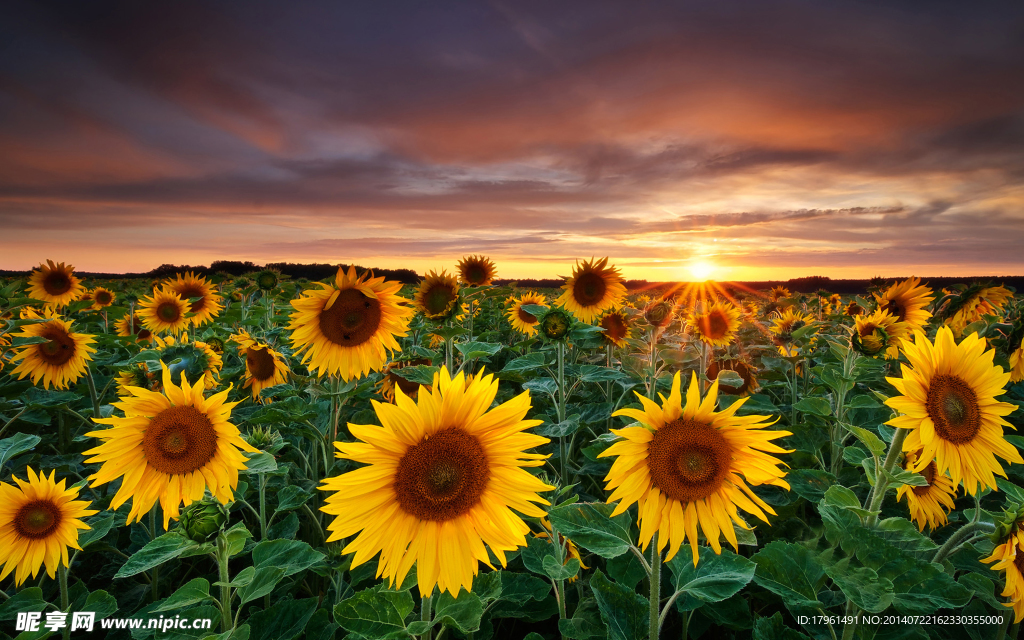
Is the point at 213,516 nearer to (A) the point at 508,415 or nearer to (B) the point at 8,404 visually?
(A) the point at 508,415

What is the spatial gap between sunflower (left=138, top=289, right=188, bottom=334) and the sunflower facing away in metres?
6.93

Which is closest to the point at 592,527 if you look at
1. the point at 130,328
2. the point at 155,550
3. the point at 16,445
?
the point at 155,550

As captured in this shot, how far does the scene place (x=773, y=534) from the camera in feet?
10.8

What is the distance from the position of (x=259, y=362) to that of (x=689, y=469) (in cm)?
439

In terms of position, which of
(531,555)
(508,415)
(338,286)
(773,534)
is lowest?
(773,534)

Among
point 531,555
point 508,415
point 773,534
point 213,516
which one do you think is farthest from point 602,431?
point 213,516

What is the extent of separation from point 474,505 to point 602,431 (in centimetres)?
313

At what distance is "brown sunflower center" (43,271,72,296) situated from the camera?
7844 mm

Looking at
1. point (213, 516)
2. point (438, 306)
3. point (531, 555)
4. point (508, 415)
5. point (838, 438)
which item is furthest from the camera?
point (438, 306)

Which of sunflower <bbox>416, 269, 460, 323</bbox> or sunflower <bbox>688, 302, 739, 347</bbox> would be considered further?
sunflower <bbox>688, 302, 739, 347</bbox>

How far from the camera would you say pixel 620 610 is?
2129 millimetres

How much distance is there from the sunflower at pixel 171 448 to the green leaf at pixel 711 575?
6.85ft

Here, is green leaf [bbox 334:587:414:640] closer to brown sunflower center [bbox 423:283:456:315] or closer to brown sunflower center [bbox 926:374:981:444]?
brown sunflower center [bbox 926:374:981:444]

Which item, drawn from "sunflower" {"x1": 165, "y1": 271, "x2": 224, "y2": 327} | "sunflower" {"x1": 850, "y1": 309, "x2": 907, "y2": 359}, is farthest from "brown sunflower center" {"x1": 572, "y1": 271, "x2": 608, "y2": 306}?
"sunflower" {"x1": 165, "y1": 271, "x2": 224, "y2": 327}
